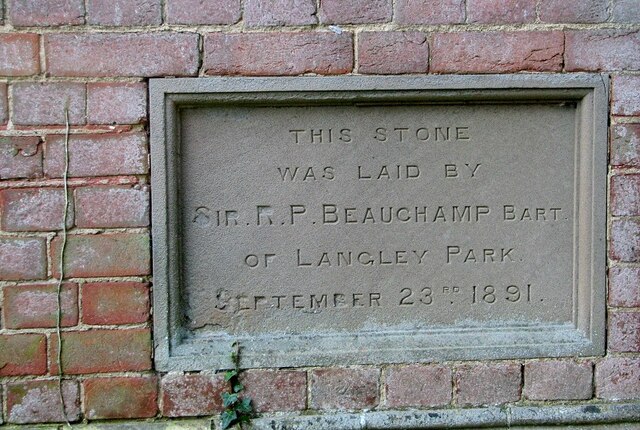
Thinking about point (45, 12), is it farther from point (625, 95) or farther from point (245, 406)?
point (625, 95)

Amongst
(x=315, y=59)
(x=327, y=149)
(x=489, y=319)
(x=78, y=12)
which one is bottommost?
(x=489, y=319)

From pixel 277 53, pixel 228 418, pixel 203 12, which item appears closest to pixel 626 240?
pixel 277 53

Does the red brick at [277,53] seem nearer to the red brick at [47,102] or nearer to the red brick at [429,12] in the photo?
the red brick at [429,12]

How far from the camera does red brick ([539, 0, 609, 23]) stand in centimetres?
165

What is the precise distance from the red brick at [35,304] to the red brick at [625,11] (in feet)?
5.57

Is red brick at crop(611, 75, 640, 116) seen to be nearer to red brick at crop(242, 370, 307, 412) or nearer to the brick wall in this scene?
the brick wall

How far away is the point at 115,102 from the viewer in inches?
62.8

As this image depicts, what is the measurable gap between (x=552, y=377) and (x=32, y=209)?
1545 mm

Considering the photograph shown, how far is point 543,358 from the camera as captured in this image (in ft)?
5.62

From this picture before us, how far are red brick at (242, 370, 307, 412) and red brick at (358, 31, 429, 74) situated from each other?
0.89 meters

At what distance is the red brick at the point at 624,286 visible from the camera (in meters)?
1.69

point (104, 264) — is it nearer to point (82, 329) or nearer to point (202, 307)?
point (82, 329)

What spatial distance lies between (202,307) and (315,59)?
2.56 feet

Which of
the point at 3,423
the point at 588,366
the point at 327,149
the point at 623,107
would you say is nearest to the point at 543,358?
the point at 588,366
